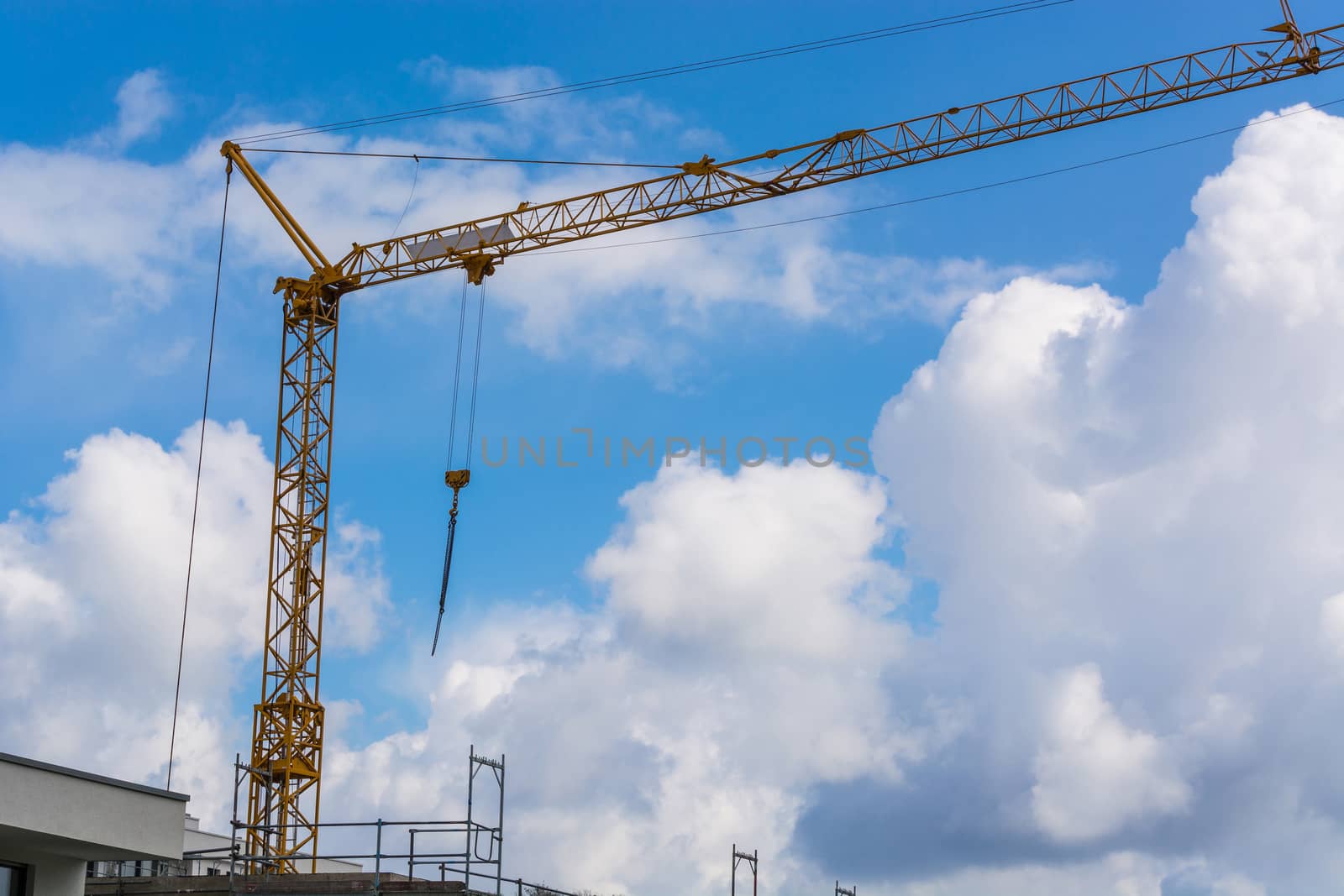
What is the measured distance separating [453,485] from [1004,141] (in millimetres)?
25135

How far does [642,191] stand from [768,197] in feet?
16.0

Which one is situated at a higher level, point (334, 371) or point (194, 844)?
point (334, 371)

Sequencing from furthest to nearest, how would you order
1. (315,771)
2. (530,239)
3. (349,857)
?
1. (530,239)
2. (315,771)
3. (349,857)

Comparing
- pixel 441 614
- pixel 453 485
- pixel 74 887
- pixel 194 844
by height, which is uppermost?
pixel 453 485

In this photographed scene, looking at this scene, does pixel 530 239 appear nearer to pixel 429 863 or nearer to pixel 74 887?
pixel 429 863

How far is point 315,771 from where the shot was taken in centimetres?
6116

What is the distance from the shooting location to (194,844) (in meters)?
63.8

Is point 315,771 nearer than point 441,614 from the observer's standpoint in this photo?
No

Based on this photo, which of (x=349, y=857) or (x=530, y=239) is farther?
(x=530, y=239)

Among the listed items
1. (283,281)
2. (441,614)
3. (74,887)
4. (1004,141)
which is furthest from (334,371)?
(74,887)

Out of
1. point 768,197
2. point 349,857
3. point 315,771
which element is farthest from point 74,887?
point 768,197

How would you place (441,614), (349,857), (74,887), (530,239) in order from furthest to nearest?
1. (530,239)
2. (441,614)
3. (349,857)
4. (74,887)

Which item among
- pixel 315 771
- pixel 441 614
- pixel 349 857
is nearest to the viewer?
pixel 349 857

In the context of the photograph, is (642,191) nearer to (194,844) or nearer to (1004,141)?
(1004,141)
